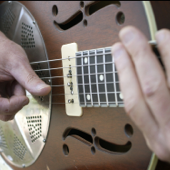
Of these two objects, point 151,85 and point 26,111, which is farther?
point 26,111

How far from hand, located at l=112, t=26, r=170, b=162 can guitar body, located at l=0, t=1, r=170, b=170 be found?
0.12 m

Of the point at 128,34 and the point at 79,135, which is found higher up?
the point at 128,34

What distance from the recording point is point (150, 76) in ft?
1.04

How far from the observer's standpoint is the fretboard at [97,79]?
47cm

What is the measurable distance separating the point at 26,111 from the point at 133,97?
1.82 ft

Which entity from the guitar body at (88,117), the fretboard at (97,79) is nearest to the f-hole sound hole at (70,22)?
the guitar body at (88,117)

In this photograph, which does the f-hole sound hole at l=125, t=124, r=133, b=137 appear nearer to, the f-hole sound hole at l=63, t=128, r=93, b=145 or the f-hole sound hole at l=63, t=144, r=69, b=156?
the f-hole sound hole at l=63, t=128, r=93, b=145

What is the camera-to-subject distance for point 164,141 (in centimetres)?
34

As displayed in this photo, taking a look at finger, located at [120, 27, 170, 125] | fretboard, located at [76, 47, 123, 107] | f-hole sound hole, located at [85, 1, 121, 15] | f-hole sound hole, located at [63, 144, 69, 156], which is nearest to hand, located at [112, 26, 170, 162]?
finger, located at [120, 27, 170, 125]

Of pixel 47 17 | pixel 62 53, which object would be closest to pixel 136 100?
pixel 62 53

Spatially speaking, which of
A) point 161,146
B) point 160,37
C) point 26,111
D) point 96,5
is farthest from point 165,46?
point 26,111

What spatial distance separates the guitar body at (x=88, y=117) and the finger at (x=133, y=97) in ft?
0.42

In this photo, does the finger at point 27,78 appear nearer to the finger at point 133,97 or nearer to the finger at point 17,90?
Answer: the finger at point 17,90

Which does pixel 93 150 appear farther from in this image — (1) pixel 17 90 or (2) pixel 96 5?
(2) pixel 96 5
